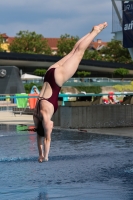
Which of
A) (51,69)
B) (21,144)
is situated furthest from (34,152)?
(51,69)

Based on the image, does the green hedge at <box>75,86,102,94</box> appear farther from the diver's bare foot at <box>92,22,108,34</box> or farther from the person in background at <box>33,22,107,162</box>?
the person in background at <box>33,22,107,162</box>

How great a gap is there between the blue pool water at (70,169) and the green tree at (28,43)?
341ft

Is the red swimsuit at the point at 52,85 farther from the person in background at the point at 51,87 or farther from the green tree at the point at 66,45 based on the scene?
the green tree at the point at 66,45

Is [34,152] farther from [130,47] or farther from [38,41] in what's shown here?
[38,41]

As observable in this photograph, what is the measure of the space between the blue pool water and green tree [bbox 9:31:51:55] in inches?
4097

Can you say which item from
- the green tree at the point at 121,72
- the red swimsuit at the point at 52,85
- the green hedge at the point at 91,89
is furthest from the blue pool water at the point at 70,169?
the green tree at the point at 121,72

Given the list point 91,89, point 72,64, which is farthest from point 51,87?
→ point 91,89

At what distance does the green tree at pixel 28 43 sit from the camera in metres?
117

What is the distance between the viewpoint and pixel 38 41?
119 metres

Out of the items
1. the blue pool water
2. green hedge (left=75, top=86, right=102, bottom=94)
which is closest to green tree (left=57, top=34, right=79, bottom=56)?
green hedge (left=75, top=86, right=102, bottom=94)

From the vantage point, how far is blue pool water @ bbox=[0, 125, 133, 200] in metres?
6.70

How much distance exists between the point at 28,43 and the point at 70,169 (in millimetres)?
110558

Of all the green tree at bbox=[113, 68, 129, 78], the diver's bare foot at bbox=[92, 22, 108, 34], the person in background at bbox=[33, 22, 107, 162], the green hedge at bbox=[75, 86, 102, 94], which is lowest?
the green tree at bbox=[113, 68, 129, 78]

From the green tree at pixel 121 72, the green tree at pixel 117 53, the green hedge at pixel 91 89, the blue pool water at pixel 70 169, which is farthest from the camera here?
the green tree at pixel 117 53
